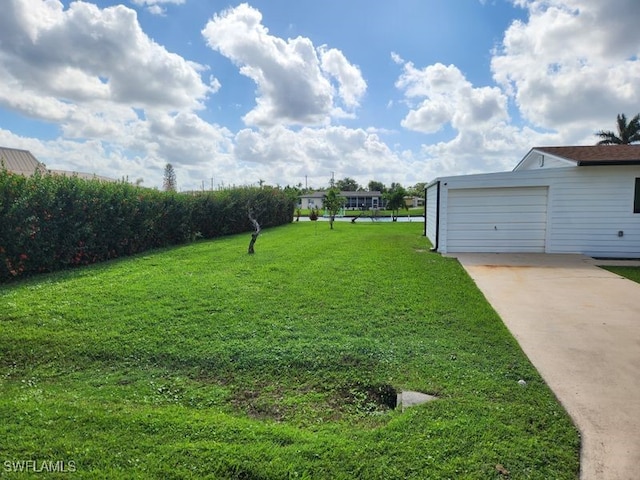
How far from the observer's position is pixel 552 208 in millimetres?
10656

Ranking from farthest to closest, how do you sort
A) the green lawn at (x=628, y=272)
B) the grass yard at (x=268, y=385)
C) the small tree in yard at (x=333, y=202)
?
the small tree in yard at (x=333, y=202) < the green lawn at (x=628, y=272) < the grass yard at (x=268, y=385)

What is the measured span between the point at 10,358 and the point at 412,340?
14.6 ft

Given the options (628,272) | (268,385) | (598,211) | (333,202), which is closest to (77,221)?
(268,385)

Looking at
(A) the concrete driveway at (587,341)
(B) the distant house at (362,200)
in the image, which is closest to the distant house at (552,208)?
(A) the concrete driveway at (587,341)

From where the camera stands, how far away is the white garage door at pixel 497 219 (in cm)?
1091

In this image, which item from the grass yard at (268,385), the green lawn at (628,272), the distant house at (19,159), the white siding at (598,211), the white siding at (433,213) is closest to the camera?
the grass yard at (268,385)

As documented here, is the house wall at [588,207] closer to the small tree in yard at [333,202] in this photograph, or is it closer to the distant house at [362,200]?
the small tree in yard at [333,202]

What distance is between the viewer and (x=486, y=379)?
11.1 feet

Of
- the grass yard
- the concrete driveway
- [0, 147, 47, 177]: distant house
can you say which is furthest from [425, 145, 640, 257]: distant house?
[0, 147, 47, 177]: distant house

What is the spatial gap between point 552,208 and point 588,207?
3.11 feet

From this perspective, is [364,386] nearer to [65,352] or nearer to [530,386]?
[530,386]

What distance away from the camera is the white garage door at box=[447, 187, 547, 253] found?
35.8ft

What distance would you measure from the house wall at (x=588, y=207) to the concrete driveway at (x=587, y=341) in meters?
2.08

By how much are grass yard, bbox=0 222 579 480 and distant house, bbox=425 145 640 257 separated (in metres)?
5.31
